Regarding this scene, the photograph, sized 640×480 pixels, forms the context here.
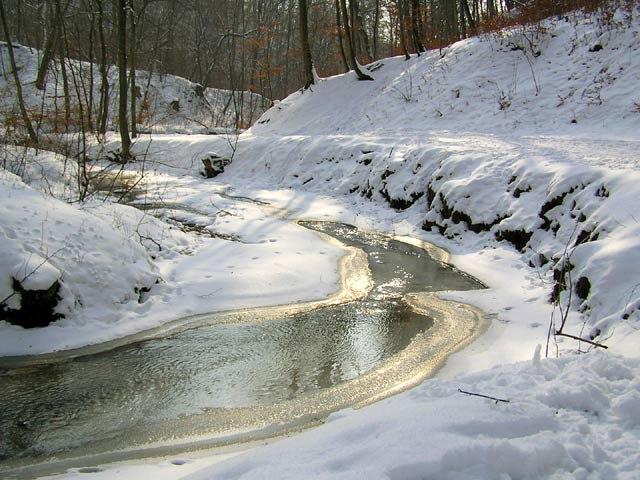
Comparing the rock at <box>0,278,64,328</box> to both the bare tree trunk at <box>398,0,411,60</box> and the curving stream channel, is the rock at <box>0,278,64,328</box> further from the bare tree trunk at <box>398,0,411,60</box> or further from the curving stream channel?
the bare tree trunk at <box>398,0,411,60</box>

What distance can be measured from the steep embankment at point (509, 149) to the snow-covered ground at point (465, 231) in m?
0.04

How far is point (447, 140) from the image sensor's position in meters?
12.0

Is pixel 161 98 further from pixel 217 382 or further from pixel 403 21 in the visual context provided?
pixel 217 382

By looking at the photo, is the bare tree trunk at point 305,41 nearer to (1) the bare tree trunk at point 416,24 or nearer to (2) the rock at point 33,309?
(1) the bare tree trunk at point 416,24

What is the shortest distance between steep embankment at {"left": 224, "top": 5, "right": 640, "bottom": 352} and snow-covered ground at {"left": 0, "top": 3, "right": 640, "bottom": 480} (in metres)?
0.04

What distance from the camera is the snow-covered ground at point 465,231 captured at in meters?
2.63

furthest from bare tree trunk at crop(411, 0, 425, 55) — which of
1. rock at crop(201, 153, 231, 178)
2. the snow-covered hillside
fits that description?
the snow-covered hillside

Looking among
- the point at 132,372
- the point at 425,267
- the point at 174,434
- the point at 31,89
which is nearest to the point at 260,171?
the point at 425,267

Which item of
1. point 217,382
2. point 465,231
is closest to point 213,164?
point 465,231

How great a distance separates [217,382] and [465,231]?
573cm

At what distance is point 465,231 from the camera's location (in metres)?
8.88

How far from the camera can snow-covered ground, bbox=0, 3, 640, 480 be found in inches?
104

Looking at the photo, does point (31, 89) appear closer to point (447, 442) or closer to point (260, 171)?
point (260, 171)

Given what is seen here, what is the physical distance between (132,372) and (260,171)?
11.7 m
